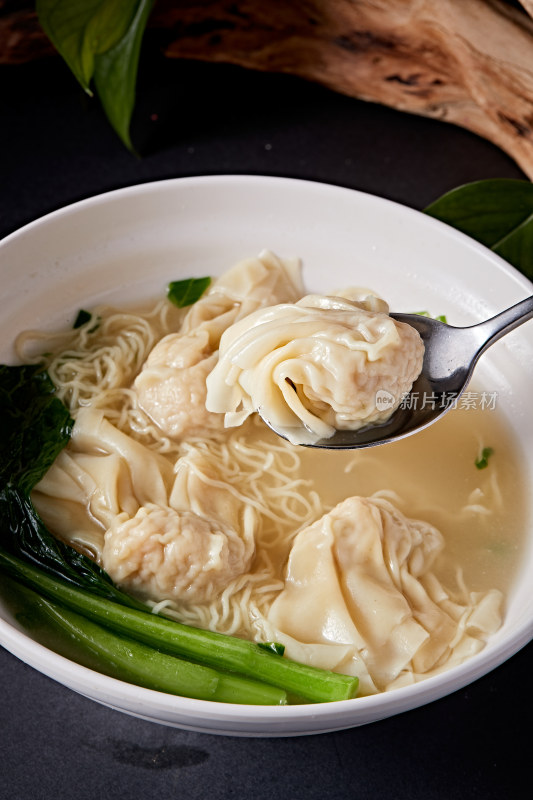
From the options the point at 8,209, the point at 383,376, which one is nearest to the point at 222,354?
the point at 383,376

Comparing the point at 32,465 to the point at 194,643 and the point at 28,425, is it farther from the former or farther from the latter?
the point at 194,643

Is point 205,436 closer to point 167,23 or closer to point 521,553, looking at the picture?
point 521,553

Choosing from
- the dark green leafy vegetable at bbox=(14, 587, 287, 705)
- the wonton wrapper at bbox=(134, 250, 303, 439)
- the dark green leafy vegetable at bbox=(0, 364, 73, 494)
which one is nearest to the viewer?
the dark green leafy vegetable at bbox=(14, 587, 287, 705)

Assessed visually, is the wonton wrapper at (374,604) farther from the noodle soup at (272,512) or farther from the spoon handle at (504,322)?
the spoon handle at (504,322)

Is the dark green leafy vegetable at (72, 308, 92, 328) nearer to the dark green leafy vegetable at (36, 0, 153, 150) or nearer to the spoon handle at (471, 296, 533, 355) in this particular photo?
the dark green leafy vegetable at (36, 0, 153, 150)

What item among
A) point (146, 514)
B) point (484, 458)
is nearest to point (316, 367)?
point (146, 514)

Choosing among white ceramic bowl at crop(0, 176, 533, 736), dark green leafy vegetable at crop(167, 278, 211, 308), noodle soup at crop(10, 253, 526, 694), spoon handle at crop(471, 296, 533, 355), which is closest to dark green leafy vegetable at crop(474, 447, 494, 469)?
noodle soup at crop(10, 253, 526, 694)
